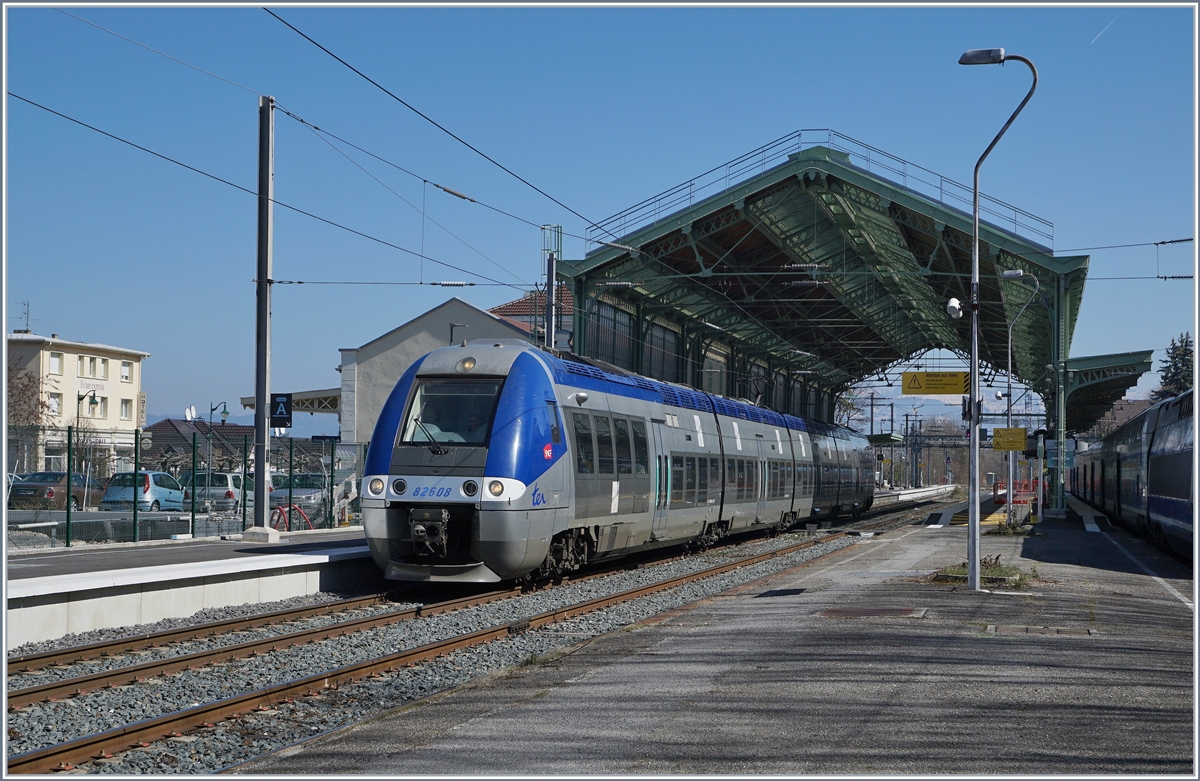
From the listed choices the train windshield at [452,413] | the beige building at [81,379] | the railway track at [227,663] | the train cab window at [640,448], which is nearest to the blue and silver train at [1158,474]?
the train cab window at [640,448]

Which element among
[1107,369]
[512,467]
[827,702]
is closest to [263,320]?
[512,467]

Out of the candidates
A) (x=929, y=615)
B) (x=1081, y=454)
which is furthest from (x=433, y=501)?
(x=1081, y=454)

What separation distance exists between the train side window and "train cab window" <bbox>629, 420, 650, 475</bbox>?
3.67 feet

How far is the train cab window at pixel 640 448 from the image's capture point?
19.0 metres

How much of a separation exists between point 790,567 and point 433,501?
29.0 ft

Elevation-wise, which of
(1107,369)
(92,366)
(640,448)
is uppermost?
(92,366)

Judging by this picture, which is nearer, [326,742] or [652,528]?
[326,742]

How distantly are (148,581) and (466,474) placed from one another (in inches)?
158

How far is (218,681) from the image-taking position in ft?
32.1

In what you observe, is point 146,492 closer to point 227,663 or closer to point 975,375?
point 227,663

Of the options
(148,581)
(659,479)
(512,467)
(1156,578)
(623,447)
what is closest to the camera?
(148,581)

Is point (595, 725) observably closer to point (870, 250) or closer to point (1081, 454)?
point (870, 250)

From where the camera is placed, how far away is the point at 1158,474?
24234mm

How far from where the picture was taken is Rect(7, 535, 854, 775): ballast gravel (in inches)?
299
